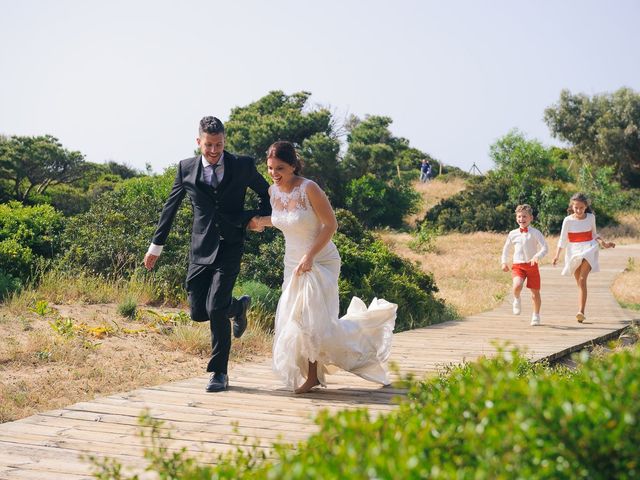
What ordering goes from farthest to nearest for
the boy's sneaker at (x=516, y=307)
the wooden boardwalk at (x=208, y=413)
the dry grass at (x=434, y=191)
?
the dry grass at (x=434, y=191) → the boy's sneaker at (x=516, y=307) → the wooden boardwalk at (x=208, y=413)

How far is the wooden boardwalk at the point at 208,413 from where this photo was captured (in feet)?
16.4

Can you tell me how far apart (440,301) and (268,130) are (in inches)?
803

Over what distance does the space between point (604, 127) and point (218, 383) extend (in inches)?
1695

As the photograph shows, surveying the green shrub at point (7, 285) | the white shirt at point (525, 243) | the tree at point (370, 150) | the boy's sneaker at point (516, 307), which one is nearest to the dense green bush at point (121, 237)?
the green shrub at point (7, 285)

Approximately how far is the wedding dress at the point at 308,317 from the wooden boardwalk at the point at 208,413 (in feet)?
0.71

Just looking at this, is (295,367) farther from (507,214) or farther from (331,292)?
(507,214)

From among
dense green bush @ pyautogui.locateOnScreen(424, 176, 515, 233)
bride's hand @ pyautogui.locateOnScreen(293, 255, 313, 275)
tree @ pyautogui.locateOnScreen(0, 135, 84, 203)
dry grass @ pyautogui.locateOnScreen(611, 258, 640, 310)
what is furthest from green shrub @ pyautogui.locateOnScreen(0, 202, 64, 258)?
dense green bush @ pyautogui.locateOnScreen(424, 176, 515, 233)

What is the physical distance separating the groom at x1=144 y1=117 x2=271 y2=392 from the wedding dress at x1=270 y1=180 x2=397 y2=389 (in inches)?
14.2

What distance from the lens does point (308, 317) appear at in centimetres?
664

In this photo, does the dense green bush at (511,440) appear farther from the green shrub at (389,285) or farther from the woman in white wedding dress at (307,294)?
the green shrub at (389,285)

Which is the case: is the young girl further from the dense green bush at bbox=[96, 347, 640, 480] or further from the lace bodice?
the dense green bush at bbox=[96, 347, 640, 480]

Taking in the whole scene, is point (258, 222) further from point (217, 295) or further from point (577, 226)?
point (577, 226)

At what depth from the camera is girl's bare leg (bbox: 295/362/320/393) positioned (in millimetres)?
6733

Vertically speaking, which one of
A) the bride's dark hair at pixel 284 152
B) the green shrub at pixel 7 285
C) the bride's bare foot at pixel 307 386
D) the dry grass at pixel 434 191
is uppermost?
the dry grass at pixel 434 191
